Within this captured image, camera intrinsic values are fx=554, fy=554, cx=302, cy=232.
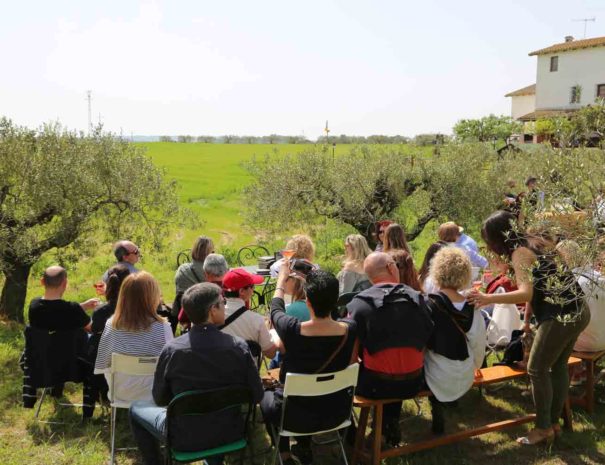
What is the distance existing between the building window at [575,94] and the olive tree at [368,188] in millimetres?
50370

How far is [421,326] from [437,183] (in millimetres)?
9011

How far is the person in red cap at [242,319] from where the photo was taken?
4855mm

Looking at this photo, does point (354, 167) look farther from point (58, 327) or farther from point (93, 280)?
point (58, 327)

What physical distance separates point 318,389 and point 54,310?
2.96 metres

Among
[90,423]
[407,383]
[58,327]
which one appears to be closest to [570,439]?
[407,383]

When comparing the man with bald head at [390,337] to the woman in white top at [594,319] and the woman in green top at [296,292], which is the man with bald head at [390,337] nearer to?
the woman in green top at [296,292]

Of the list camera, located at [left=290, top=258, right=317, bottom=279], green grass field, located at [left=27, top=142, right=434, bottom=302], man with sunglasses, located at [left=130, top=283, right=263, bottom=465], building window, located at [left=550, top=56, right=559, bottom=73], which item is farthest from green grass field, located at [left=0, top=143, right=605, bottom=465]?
building window, located at [left=550, top=56, right=559, bottom=73]

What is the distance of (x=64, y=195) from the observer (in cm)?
862

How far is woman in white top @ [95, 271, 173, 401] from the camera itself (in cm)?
472

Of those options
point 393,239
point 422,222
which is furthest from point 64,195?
point 422,222

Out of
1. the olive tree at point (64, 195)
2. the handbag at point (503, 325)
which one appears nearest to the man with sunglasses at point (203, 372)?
the handbag at point (503, 325)

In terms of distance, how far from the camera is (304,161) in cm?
1290

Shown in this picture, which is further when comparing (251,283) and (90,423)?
(90,423)

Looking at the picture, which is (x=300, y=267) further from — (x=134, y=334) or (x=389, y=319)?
(x=134, y=334)
